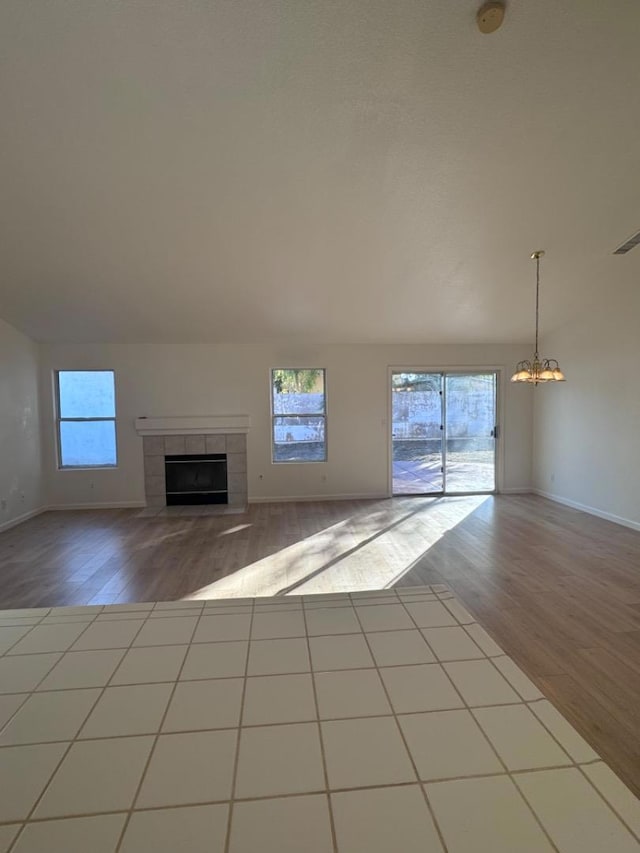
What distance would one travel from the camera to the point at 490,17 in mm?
2084

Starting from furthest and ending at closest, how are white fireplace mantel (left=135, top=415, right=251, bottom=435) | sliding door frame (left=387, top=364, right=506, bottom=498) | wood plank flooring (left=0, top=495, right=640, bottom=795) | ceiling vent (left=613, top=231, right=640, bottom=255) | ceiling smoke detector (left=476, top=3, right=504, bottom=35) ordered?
sliding door frame (left=387, top=364, right=506, bottom=498)
white fireplace mantel (left=135, top=415, right=251, bottom=435)
ceiling vent (left=613, top=231, right=640, bottom=255)
wood plank flooring (left=0, top=495, right=640, bottom=795)
ceiling smoke detector (left=476, top=3, right=504, bottom=35)

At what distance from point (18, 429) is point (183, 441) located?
6.64 ft

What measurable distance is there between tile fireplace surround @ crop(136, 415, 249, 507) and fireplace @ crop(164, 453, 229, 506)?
83mm

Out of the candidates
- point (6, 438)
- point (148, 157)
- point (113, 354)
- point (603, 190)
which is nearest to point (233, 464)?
point (113, 354)

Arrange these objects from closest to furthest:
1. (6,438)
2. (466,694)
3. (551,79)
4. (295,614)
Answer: (466,694) < (295,614) < (551,79) < (6,438)

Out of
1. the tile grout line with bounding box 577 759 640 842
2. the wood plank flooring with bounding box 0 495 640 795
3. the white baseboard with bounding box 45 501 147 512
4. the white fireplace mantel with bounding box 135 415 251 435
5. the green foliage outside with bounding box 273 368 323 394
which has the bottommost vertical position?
the wood plank flooring with bounding box 0 495 640 795

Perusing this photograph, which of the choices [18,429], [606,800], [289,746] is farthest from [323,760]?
[18,429]

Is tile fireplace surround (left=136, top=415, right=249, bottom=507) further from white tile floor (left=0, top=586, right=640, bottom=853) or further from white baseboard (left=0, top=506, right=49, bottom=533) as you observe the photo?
white tile floor (left=0, top=586, right=640, bottom=853)

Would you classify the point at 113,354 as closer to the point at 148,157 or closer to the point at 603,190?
the point at 148,157

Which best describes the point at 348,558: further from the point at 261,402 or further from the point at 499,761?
the point at 499,761

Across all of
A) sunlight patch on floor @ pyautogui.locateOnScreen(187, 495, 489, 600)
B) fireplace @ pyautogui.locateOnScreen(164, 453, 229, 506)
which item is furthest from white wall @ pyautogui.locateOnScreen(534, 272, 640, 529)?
fireplace @ pyautogui.locateOnScreen(164, 453, 229, 506)

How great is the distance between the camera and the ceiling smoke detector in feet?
6.75

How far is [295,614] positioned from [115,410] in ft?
19.4

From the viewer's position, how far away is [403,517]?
18.2 ft
